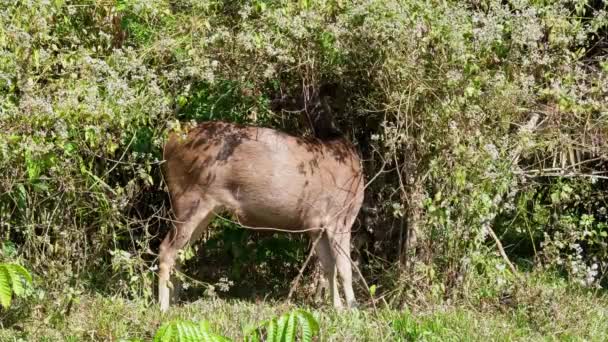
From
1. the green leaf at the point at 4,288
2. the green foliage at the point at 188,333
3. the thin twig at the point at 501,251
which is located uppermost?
the green foliage at the point at 188,333

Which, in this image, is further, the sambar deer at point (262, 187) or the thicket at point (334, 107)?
the sambar deer at point (262, 187)

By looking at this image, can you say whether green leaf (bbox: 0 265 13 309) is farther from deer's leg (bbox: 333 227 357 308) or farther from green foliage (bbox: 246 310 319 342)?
deer's leg (bbox: 333 227 357 308)

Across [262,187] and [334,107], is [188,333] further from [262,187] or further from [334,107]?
[334,107]

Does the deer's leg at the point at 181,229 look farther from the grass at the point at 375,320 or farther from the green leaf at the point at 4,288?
the green leaf at the point at 4,288

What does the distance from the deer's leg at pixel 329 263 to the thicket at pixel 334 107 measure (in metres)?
0.43

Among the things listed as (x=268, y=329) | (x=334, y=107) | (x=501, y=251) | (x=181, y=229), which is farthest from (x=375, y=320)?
(x=268, y=329)

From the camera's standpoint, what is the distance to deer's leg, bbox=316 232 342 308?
7.85 m

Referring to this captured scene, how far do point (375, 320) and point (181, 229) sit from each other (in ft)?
5.32

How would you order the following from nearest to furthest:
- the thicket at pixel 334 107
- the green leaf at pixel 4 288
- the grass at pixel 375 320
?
the green leaf at pixel 4 288 → the grass at pixel 375 320 → the thicket at pixel 334 107

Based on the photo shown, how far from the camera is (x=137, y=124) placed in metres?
7.21

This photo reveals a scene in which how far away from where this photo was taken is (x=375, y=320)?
703cm

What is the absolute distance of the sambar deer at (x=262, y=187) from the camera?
754 cm

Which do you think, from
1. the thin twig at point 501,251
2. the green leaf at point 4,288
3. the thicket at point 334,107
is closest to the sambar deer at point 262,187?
the thicket at point 334,107

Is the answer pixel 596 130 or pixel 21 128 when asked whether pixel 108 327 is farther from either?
pixel 596 130
